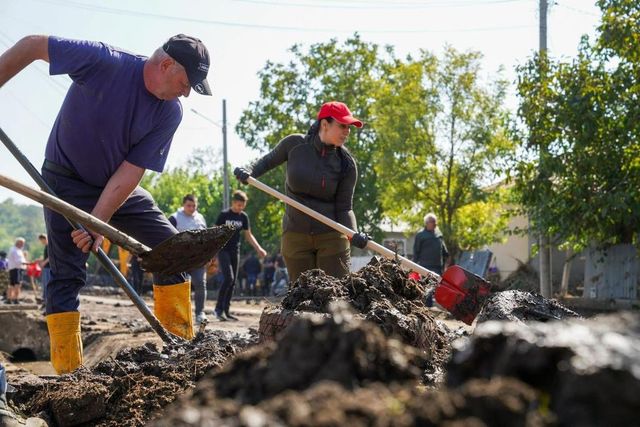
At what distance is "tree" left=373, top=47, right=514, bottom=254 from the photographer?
27.3 m

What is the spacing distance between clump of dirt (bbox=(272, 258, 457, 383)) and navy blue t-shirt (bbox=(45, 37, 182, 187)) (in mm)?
1401

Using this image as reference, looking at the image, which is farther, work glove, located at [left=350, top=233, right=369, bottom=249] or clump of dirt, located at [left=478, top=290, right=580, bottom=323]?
work glove, located at [left=350, top=233, right=369, bottom=249]

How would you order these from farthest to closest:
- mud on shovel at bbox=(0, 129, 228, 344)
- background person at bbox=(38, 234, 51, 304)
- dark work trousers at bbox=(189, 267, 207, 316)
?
dark work trousers at bbox=(189, 267, 207, 316) → background person at bbox=(38, 234, 51, 304) → mud on shovel at bbox=(0, 129, 228, 344)

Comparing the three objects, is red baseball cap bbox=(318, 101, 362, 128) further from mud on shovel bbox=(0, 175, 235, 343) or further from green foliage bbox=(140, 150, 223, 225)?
green foliage bbox=(140, 150, 223, 225)

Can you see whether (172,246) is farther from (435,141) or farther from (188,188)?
(188,188)

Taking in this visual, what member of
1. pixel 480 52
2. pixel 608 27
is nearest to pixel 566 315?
pixel 608 27

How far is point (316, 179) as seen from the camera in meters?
6.69

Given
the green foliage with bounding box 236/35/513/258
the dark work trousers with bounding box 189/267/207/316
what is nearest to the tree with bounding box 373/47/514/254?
the green foliage with bounding box 236/35/513/258

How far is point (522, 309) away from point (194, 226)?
300 inches

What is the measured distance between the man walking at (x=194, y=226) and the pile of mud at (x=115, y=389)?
6.36 metres

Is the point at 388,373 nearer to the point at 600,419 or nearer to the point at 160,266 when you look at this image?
the point at 600,419

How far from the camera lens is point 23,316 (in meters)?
11.7

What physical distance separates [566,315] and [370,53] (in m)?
40.2

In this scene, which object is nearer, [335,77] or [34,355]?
[34,355]
